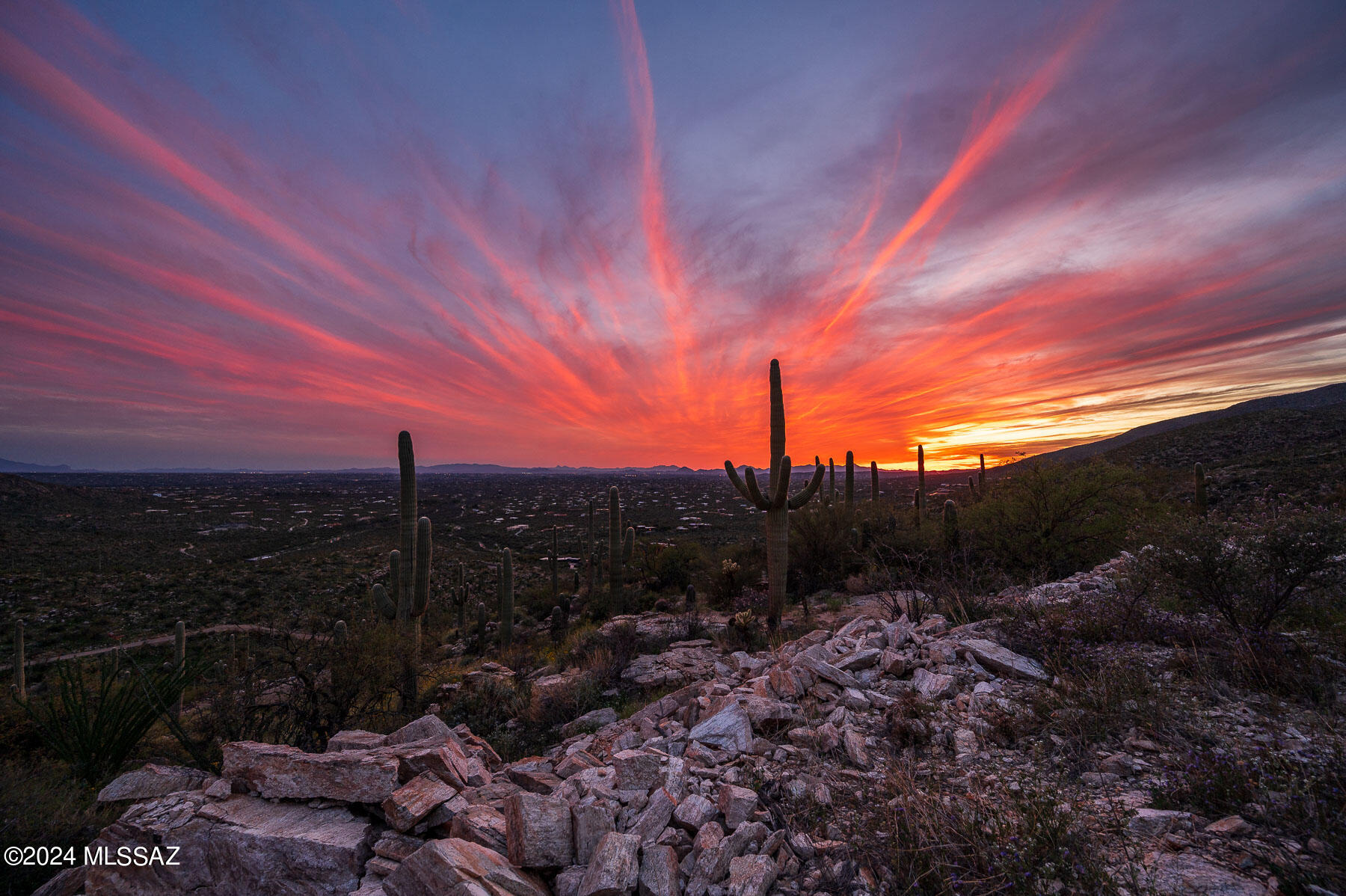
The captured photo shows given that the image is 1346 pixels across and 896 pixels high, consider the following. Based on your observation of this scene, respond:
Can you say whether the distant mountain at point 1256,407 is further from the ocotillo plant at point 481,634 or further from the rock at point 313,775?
the rock at point 313,775

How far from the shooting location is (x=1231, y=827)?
267 centimetres

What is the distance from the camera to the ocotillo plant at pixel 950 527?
13742mm

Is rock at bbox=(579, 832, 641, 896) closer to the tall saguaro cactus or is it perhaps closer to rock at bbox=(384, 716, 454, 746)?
rock at bbox=(384, 716, 454, 746)

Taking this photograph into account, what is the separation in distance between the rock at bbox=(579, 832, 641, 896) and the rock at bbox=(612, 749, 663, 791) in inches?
29.3

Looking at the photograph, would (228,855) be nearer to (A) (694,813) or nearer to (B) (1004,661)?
(A) (694,813)

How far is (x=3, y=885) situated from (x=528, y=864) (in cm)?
339

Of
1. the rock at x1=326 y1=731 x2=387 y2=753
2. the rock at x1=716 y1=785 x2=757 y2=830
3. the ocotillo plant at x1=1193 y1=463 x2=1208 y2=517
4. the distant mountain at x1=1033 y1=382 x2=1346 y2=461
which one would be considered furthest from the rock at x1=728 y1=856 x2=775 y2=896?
the distant mountain at x1=1033 y1=382 x2=1346 y2=461

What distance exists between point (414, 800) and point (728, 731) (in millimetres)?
2666

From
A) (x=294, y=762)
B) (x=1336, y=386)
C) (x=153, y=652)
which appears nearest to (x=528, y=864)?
(x=294, y=762)

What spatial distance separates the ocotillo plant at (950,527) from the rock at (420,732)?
39.7ft

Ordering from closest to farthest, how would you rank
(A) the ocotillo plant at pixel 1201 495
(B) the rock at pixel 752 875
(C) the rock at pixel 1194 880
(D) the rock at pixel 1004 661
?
(C) the rock at pixel 1194 880
(B) the rock at pixel 752 875
(D) the rock at pixel 1004 661
(A) the ocotillo plant at pixel 1201 495

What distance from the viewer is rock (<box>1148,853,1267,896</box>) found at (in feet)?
7.69

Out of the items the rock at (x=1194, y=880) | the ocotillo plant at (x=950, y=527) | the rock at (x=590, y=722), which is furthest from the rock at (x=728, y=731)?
the ocotillo plant at (x=950, y=527)

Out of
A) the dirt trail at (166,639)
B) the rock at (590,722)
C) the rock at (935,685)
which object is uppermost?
the rock at (935,685)
